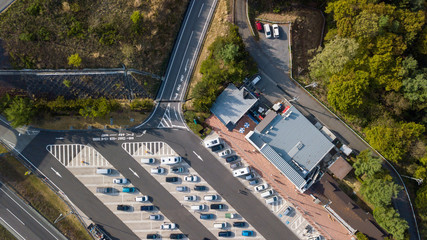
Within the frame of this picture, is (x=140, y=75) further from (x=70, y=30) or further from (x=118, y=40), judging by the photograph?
(x=70, y=30)

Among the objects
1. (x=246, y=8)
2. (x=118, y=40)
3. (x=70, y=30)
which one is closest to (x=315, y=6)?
(x=246, y=8)

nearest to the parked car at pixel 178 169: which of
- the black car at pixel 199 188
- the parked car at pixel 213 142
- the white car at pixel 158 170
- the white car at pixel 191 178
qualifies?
the white car at pixel 191 178

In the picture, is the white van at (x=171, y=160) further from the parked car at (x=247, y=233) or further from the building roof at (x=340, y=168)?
the building roof at (x=340, y=168)

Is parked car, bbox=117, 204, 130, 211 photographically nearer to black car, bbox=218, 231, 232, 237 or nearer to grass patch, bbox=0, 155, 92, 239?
grass patch, bbox=0, 155, 92, 239

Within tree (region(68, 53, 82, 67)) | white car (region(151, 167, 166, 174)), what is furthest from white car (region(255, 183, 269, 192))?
tree (region(68, 53, 82, 67))

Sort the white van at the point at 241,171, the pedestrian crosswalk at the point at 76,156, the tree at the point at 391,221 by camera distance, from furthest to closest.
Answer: the pedestrian crosswalk at the point at 76,156 → the white van at the point at 241,171 → the tree at the point at 391,221

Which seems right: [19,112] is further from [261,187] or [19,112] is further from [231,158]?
[261,187]
